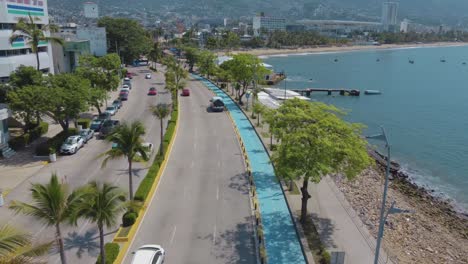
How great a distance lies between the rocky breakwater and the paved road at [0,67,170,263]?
18.2 metres

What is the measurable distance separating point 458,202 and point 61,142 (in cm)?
4066

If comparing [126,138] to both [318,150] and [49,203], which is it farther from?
[318,150]

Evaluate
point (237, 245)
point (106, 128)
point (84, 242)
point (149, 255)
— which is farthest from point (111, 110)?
point (149, 255)

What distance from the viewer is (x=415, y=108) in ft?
301

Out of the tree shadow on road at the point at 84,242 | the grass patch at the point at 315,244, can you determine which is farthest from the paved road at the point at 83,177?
the grass patch at the point at 315,244

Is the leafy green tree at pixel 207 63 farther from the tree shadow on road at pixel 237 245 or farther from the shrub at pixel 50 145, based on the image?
the tree shadow on road at pixel 237 245

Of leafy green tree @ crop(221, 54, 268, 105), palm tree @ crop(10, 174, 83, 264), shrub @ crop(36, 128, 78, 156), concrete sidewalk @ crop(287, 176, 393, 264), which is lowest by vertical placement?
concrete sidewalk @ crop(287, 176, 393, 264)

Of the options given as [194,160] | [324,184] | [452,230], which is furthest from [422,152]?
[194,160]

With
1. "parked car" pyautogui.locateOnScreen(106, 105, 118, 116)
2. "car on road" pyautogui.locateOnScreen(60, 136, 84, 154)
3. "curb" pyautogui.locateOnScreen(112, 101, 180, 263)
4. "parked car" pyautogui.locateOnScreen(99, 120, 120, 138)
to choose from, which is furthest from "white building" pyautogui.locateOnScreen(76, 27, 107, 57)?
"curb" pyautogui.locateOnScreen(112, 101, 180, 263)

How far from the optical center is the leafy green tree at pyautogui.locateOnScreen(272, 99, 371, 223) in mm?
24766

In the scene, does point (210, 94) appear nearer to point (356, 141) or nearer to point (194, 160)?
point (194, 160)

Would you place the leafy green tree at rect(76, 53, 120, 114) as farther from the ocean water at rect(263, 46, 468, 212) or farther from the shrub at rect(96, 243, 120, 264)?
the shrub at rect(96, 243, 120, 264)

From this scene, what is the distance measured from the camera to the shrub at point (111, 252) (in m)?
21.0

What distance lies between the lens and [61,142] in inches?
1633
